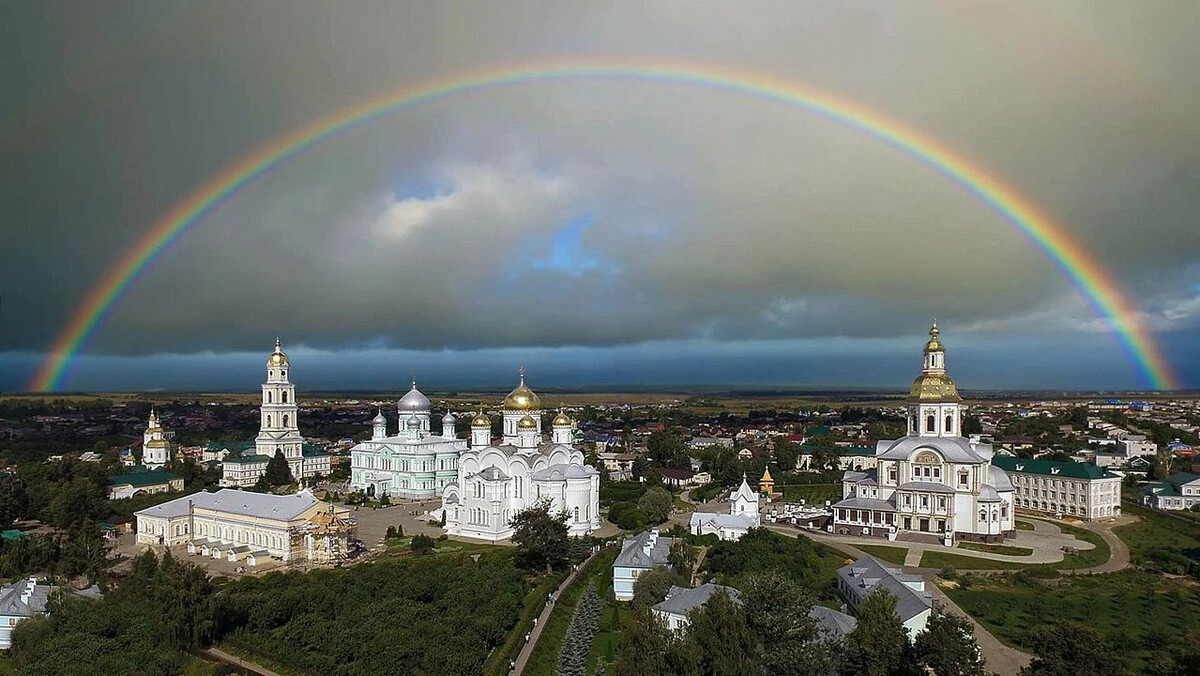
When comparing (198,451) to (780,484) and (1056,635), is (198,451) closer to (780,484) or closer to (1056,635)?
(780,484)

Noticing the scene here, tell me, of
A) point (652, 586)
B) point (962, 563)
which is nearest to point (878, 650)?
point (652, 586)

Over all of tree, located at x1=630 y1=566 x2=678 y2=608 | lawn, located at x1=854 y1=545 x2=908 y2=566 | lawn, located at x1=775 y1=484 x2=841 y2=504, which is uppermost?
tree, located at x1=630 y1=566 x2=678 y2=608

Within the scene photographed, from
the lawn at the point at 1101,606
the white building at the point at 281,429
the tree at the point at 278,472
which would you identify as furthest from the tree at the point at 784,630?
the white building at the point at 281,429

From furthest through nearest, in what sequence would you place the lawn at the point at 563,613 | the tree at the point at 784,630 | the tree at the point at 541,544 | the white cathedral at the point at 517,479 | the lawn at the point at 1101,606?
the white cathedral at the point at 517,479
the tree at the point at 541,544
the lawn at the point at 1101,606
the lawn at the point at 563,613
the tree at the point at 784,630

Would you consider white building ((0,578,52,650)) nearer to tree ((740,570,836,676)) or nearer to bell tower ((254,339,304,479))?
tree ((740,570,836,676))

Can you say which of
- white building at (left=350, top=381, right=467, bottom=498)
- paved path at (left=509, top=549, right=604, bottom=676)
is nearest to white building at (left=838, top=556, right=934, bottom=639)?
paved path at (left=509, top=549, right=604, bottom=676)

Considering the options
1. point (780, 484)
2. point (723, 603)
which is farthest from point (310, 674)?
point (780, 484)

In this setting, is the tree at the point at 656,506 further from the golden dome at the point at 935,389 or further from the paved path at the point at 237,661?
the paved path at the point at 237,661
